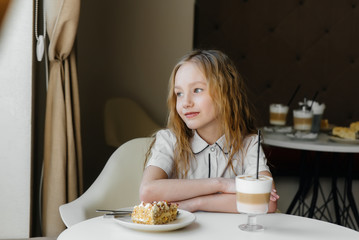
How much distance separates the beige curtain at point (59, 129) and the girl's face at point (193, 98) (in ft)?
2.03

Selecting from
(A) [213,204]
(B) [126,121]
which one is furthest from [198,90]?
(B) [126,121]

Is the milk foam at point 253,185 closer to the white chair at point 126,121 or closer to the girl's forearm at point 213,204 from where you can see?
the girl's forearm at point 213,204

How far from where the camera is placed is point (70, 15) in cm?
199

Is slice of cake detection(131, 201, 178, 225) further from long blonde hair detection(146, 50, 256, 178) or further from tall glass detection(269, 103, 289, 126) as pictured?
tall glass detection(269, 103, 289, 126)

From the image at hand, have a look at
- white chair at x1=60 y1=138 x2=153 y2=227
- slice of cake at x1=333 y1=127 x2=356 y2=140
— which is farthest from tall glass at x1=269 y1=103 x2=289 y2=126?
white chair at x1=60 y1=138 x2=153 y2=227

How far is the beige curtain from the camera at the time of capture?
80.4 inches

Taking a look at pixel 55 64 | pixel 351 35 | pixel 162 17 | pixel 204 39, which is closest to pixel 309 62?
pixel 351 35

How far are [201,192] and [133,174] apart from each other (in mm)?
588

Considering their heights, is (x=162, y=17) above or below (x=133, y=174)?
above

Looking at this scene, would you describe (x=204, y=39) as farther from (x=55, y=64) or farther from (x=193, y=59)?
(x=193, y=59)

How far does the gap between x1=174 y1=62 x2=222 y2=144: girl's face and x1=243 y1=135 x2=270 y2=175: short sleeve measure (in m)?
0.15

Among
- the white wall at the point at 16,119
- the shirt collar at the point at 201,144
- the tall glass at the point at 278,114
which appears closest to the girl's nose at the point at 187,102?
the shirt collar at the point at 201,144

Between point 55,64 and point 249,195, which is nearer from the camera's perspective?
point 249,195

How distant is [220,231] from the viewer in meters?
1.20
